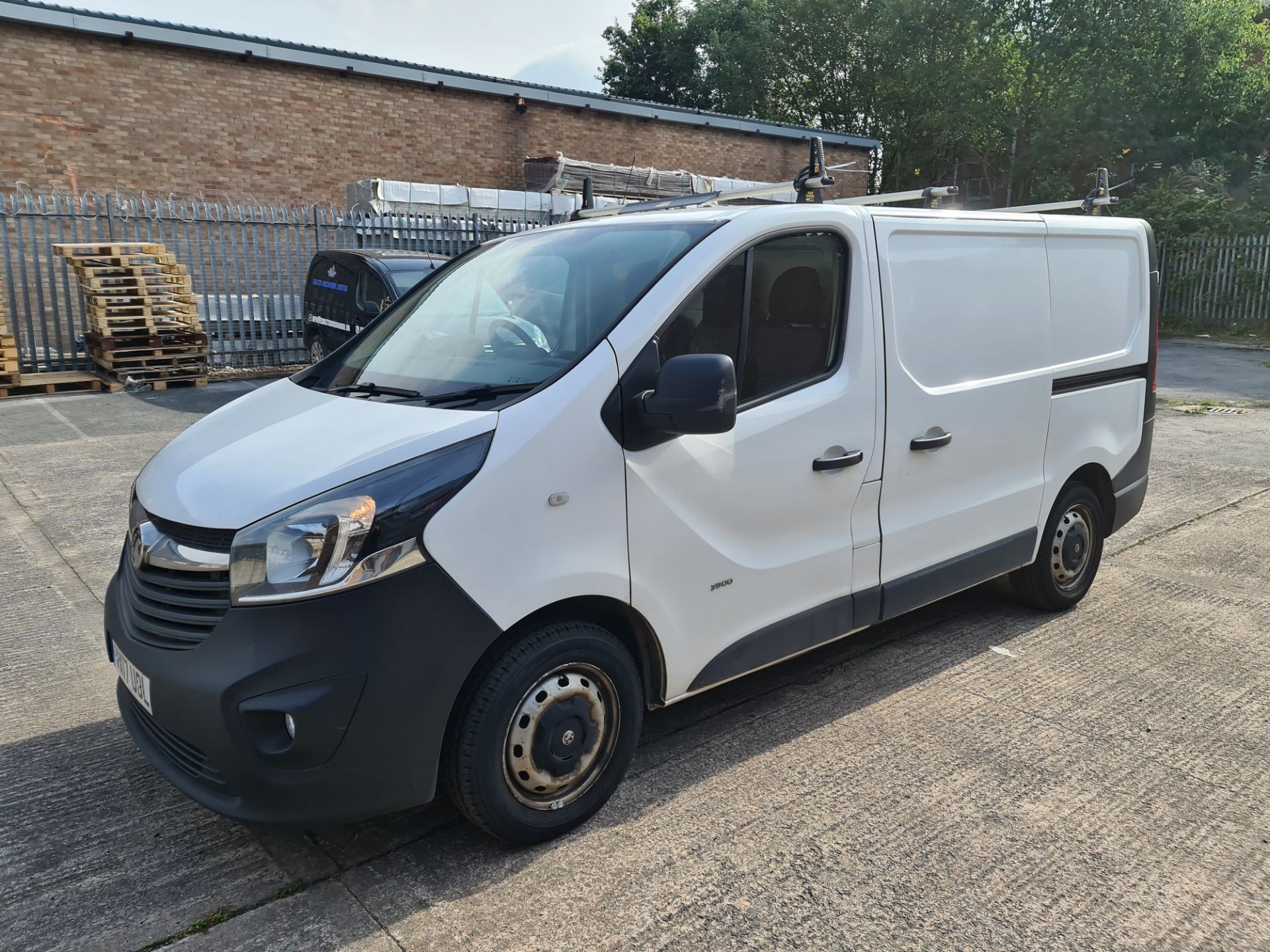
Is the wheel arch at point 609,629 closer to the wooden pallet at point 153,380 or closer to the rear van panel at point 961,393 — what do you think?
the rear van panel at point 961,393

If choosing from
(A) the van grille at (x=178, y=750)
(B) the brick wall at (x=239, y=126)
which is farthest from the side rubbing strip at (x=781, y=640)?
(B) the brick wall at (x=239, y=126)

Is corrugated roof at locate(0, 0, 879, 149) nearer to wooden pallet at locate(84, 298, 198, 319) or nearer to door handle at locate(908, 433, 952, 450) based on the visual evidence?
wooden pallet at locate(84, 298, 198, 319)

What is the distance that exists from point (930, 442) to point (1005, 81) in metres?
29.7

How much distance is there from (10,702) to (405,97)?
18482 mm

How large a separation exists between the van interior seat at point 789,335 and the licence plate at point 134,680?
2002 mm

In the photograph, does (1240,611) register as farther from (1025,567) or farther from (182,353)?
(182,353)

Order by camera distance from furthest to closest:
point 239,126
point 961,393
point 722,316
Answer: point 239,126, point 961,393, point 722,316

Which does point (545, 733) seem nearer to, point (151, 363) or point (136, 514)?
point (136, 514)

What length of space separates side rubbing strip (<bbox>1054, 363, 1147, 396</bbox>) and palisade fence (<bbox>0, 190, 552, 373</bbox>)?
11541mm

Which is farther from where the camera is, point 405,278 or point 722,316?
point 405,278

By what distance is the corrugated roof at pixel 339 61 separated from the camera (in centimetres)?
1586

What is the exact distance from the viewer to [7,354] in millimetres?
11031

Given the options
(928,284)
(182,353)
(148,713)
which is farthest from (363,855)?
(182,353)

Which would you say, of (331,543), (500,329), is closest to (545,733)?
(331,543)
